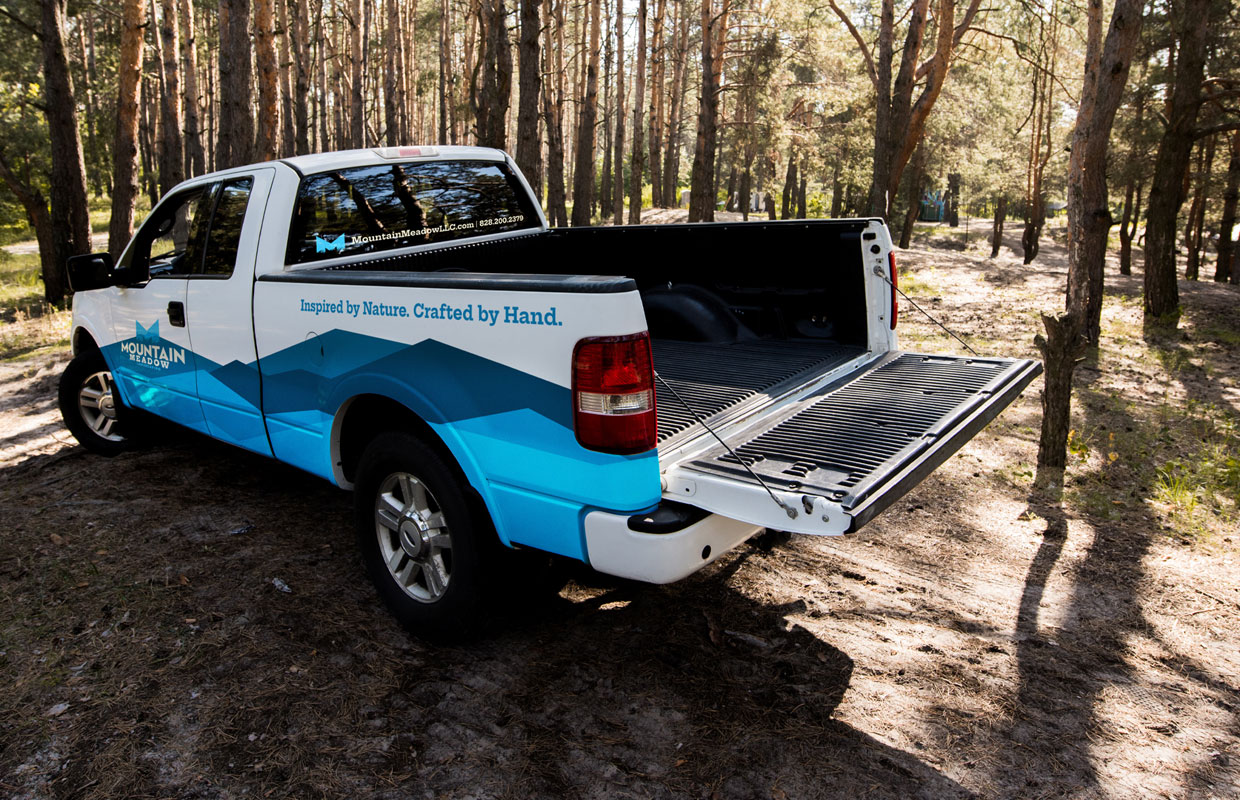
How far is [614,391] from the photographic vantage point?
2693mm

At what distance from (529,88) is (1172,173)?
1046 cm

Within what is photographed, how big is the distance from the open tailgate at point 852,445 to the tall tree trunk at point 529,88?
8224mm

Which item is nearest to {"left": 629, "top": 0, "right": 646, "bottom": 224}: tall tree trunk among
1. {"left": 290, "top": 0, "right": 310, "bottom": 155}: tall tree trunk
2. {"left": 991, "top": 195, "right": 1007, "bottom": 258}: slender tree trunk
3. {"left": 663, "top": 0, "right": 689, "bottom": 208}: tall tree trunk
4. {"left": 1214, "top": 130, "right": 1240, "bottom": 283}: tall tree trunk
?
{"left": 663, "top": 0, "right": 689, "bottom": 208}: tall tree trunk

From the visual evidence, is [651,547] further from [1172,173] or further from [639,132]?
[639,132]

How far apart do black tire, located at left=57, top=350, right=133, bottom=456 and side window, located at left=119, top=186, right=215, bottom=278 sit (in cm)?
112

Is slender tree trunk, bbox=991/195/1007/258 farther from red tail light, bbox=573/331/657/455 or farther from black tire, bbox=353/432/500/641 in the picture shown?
red tail light, bbox=573/331/657/455

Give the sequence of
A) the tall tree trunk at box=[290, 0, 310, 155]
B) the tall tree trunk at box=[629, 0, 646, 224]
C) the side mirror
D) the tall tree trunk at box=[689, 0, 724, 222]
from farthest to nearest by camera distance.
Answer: the tall tree trunk at box=[290, 0, 310, 155] → the tall tree trunk at box=[629, 0, 646, 224] → the tall tree trunk at box=[689, 0, 724, 222] → the side mirror

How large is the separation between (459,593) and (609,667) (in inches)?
28.4

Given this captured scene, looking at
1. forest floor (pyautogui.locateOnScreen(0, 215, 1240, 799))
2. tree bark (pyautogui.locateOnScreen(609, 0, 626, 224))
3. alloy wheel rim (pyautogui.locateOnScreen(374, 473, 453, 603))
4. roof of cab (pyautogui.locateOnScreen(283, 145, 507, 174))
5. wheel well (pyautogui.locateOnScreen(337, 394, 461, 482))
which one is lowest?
forest floor (pyautogui.locateOnScreen(0, 215, 1240, 799))

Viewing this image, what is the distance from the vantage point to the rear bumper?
2.66 m

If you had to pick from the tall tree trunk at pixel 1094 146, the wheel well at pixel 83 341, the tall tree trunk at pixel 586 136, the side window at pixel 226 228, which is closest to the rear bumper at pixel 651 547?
the side window at pixel 226 228

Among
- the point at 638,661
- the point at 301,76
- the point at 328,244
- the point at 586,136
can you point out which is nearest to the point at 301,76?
the point at 301,76

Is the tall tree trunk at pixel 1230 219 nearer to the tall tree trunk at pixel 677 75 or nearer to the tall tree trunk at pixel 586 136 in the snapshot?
the tall tree trunk at pixel 586 136

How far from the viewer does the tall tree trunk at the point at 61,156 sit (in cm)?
1305
